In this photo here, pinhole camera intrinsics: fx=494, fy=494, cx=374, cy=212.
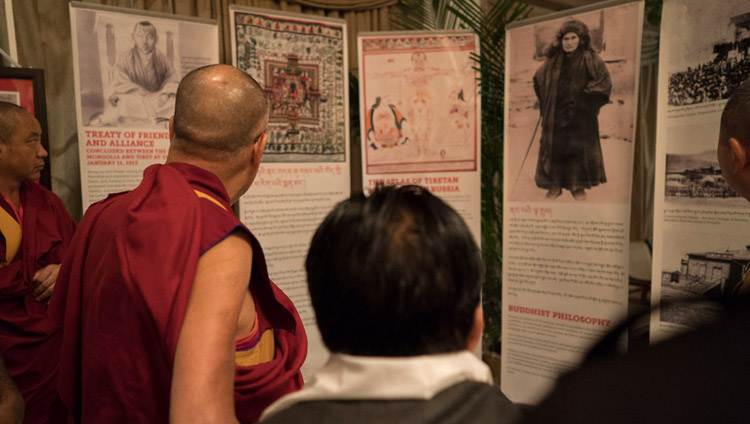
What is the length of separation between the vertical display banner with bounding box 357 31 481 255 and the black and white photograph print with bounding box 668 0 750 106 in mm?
1079

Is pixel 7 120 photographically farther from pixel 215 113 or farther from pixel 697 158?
pixel 697 158

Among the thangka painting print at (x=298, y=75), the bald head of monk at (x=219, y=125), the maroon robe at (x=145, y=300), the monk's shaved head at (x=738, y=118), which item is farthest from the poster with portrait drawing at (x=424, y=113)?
the maroon robe at (x=145, y=300)

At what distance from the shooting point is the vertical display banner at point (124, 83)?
2.50 m

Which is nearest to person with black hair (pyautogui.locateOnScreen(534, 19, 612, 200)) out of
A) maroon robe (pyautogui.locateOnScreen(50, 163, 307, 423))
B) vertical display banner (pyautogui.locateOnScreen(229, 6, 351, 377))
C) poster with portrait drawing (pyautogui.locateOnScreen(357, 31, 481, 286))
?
poster with portrait drawing (pyautogui.locateOnScreen(357, 31, 481, 286))

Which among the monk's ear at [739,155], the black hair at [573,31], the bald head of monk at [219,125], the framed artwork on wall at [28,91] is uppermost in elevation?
the black hair at [573,31]

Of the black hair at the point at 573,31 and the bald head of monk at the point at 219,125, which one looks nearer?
the bald head of monk at the point at 219,125

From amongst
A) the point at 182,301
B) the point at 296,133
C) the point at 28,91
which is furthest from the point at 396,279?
the point at 28,91

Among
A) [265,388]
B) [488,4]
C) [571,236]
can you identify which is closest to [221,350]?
[265,388]

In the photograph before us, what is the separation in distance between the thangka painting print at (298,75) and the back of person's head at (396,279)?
2.35 meters

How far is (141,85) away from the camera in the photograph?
265 centimetres

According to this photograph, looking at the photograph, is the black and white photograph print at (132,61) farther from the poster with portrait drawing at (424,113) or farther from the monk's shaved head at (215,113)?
the monk's shaved head at (215,113)

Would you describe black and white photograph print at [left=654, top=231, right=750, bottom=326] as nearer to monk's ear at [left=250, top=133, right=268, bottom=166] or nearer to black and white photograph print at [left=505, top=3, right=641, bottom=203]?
black and white photograph print at [left=505, top=3, right=641, bottom=203]

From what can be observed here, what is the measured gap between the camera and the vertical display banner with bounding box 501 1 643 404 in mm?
2398

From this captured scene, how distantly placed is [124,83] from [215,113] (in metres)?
1.57
